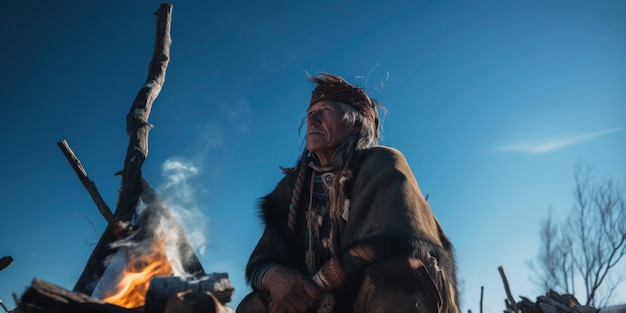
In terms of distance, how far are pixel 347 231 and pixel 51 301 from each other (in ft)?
4.19

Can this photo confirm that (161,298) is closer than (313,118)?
Yes

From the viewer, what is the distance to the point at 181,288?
5.60 feet

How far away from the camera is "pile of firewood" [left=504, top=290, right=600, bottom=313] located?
5209 mm

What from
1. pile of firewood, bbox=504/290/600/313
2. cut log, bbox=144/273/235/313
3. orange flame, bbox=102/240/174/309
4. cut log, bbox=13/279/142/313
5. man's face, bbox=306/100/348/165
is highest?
man's face, bbox=306/100/348/165

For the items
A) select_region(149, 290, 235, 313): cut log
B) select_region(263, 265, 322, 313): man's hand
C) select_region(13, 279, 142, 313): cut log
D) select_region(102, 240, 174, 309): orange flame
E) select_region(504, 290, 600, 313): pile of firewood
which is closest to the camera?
select_region(13, 279, 142, 313): cut log

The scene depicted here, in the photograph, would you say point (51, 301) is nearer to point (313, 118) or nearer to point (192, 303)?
point (192, 303)

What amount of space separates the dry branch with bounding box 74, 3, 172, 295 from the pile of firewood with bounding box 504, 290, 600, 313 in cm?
491

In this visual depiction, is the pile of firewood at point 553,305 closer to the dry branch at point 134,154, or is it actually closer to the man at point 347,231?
the man at point 347,231

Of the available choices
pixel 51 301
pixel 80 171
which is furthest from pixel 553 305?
pixel 80 171

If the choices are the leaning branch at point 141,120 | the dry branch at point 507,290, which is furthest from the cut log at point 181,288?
the dry branch at point 507,290

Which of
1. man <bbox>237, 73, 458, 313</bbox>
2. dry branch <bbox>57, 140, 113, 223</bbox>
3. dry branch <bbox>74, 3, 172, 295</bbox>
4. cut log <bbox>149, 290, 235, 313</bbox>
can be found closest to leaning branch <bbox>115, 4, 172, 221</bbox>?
dry branch <bbox>74, 3, 172, 295</bbox>

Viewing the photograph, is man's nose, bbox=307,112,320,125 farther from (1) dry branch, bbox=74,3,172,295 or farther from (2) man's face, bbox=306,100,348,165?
(1) dry branch, bbox=74,3,172,295

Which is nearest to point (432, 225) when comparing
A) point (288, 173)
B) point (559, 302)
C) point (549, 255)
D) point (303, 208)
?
point (303, 208)

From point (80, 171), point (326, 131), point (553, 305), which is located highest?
point (80, 171)
